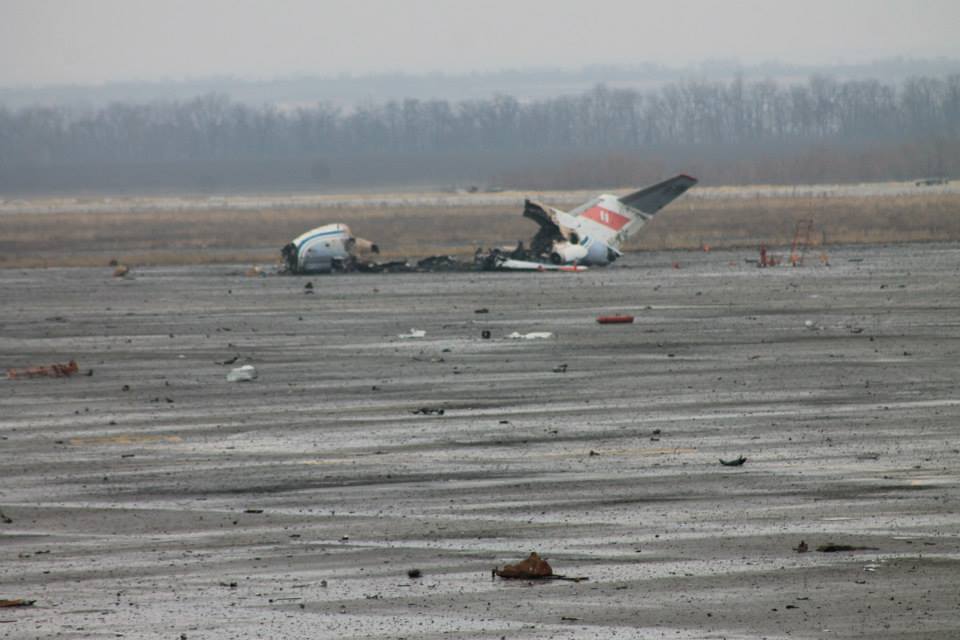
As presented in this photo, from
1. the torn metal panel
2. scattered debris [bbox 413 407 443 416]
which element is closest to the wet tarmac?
scattered debris [bbox 413 407 443 416]

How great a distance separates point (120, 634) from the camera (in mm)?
11445

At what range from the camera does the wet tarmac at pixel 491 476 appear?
1201 cm

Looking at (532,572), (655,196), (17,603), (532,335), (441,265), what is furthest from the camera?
(655,196)

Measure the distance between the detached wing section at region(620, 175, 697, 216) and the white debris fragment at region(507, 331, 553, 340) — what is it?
71.0ft

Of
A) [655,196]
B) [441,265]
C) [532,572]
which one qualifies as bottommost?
[441,265]

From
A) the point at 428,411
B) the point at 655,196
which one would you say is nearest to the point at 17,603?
the point at 428,411

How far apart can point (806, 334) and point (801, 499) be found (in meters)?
15.8

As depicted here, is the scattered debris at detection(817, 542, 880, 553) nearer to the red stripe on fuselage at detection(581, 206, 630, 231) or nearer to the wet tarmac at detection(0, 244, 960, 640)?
the wet tarmac at detection(0, 244, 960, 640)

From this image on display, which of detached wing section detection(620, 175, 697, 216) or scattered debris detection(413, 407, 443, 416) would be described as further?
detached wing section detection(620, 175, 697, 216)

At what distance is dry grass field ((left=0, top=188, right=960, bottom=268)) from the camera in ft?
214

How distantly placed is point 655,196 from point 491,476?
123 ft

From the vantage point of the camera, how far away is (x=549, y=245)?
173 ft

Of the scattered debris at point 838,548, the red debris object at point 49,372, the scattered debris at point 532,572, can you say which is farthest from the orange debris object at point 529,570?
the red debris object at point 49,372

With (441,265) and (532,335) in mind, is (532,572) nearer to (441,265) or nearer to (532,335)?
(532,335)
